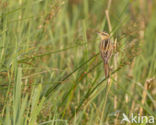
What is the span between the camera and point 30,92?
2.36 metres

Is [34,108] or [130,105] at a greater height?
[34,108]

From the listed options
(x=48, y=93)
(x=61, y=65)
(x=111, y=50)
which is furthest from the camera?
(x=61, y=65)

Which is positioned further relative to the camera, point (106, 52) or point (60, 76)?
point (60, 76)

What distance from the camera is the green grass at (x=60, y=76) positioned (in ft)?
6.97

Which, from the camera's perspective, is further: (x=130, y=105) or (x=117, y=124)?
(x=130, y=105)

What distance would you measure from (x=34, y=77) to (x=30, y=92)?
260mm

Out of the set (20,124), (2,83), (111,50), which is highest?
(111,50)

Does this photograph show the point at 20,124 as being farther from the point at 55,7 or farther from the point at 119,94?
the point at 119,94

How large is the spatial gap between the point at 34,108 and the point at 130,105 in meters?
1.36

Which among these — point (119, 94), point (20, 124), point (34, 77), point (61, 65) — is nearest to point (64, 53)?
point (61, 65)

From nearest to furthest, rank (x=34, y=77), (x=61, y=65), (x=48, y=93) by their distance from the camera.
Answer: (x=48, y=93) < (x=34, y=77) < (x=61, y=65)

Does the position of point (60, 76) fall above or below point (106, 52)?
below

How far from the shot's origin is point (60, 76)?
9.52 feet

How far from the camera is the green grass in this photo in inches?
83.7
